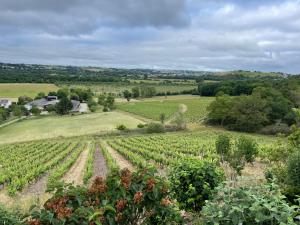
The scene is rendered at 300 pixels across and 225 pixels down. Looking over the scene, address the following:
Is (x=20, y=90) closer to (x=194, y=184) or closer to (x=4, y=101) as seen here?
(x=4, y=101)

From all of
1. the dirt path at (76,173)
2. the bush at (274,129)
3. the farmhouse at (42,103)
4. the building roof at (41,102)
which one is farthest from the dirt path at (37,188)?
the building roof at (41,102)

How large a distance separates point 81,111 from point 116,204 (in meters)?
91.8

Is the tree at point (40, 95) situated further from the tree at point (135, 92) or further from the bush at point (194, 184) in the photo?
the bush at point (194, 184)

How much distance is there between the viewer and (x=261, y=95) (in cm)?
7675

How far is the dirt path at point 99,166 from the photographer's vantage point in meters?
29.2

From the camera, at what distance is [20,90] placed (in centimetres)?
12550

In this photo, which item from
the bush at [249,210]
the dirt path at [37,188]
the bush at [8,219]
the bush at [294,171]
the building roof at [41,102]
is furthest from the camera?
the building roof at [41,102]

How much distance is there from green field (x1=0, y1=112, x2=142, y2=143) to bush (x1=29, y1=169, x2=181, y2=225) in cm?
5894

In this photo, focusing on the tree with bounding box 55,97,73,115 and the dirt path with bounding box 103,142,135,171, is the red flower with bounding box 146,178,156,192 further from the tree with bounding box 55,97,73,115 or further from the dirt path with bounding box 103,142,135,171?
the tree with bounding box 55,97,73,115

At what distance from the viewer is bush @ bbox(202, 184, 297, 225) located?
186 inches

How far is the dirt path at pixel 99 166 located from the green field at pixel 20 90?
84143 millimetres

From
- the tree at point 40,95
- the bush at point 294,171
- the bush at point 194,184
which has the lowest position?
the tree at point 40,95

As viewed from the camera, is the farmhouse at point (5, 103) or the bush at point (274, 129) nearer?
the bush at point (274, 129)

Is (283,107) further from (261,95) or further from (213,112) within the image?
(213,112)
